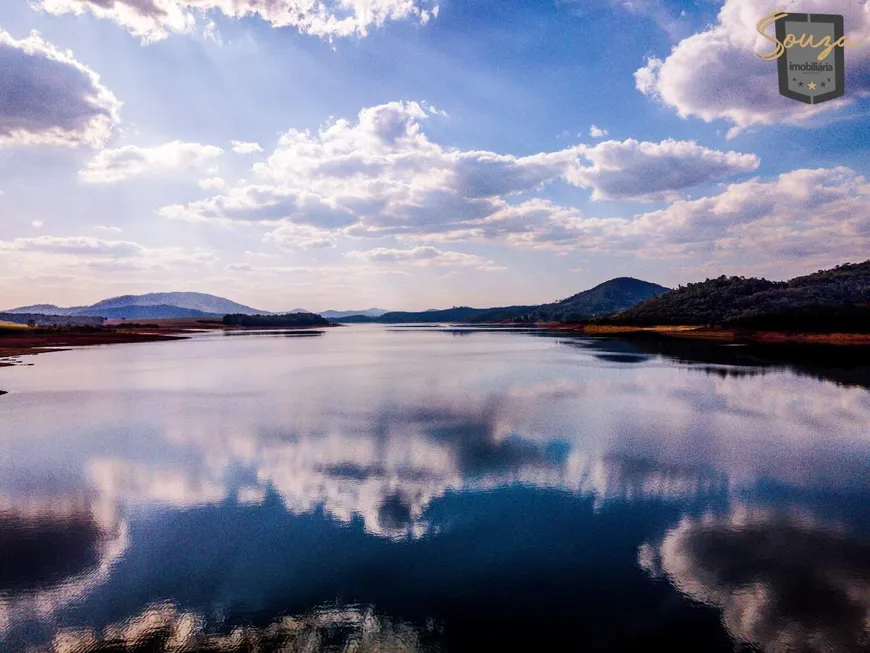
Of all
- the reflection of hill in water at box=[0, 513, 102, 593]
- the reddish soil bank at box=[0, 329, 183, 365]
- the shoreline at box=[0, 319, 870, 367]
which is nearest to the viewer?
the reflection of hill in water at box=[0, 513, 102, 593]

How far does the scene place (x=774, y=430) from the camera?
29.2 m

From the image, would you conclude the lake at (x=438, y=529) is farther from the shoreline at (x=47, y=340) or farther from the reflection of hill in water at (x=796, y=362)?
the shoreline at (x=47, y=340)

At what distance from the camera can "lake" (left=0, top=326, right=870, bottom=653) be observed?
36.0 feet

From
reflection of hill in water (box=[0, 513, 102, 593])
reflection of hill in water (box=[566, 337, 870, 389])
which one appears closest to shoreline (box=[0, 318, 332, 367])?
reflection of hill in water (box=[0, 513, 102, 593])

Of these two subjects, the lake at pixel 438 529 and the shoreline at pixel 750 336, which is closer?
the lake at pixel 438 529

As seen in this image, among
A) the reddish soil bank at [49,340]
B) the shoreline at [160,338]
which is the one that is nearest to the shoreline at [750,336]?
the shoreline at [160,338]

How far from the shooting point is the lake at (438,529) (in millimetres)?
10977

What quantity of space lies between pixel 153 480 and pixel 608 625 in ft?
64.2

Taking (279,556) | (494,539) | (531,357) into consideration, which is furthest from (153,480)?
(531,357)

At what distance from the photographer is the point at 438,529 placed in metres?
15.9

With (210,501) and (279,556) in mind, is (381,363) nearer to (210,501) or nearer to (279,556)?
(210,501)

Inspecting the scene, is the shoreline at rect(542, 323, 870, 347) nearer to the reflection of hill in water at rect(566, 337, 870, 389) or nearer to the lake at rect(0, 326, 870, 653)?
the reflection of hill in water at rect(566, 337, 870, 389)

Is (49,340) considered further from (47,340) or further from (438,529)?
(438,529)

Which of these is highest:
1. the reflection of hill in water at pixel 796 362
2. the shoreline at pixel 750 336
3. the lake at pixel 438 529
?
the shoreline at pixel 750 336
